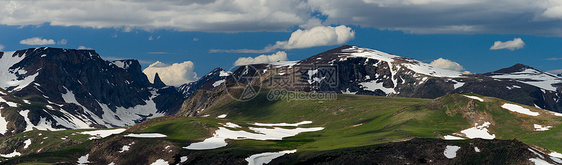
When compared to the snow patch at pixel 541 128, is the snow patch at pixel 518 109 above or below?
above

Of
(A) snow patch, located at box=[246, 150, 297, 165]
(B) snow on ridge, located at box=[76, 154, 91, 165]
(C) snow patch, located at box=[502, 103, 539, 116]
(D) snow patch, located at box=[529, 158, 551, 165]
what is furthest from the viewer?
(C) snow patch, located at box=[502, 103, 539, 116]

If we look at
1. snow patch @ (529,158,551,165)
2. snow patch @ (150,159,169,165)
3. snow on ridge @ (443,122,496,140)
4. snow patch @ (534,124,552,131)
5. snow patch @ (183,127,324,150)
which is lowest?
snow patch @ (150,159,169,165)

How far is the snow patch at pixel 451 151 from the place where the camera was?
7138 centimetres

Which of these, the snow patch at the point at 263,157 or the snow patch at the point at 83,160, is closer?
the snow patch at the point at 263,157

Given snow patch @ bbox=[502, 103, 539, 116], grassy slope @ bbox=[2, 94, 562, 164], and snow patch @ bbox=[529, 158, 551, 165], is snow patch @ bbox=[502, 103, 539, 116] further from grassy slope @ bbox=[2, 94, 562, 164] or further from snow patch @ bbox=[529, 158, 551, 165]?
snow patch @ bbox=[529, 158, 551, 165]

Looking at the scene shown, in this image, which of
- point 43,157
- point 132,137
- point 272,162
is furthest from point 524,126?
point 43,157

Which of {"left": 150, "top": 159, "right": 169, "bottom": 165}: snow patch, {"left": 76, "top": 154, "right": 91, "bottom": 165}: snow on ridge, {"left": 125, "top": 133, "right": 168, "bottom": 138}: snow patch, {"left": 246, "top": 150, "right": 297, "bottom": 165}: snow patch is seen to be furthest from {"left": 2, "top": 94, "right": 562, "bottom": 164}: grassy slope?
{"left": 76, "top": 154, "right": 91, "bottom": 165}: snow on ridge

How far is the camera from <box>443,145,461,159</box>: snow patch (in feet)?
234

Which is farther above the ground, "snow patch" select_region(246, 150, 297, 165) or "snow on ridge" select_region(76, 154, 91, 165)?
"snow patch" select_region(246, 150, 297, 165)

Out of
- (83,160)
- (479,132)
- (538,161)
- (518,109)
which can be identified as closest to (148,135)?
(83,160)

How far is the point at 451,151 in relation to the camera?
72.6 m

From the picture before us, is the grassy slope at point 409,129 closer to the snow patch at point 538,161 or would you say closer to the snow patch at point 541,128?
the snow patch at point 541,128

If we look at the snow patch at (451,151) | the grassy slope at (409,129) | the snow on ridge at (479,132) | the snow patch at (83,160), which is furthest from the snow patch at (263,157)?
the snow on ridge at (479,132)

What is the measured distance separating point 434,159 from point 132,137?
277 ft
